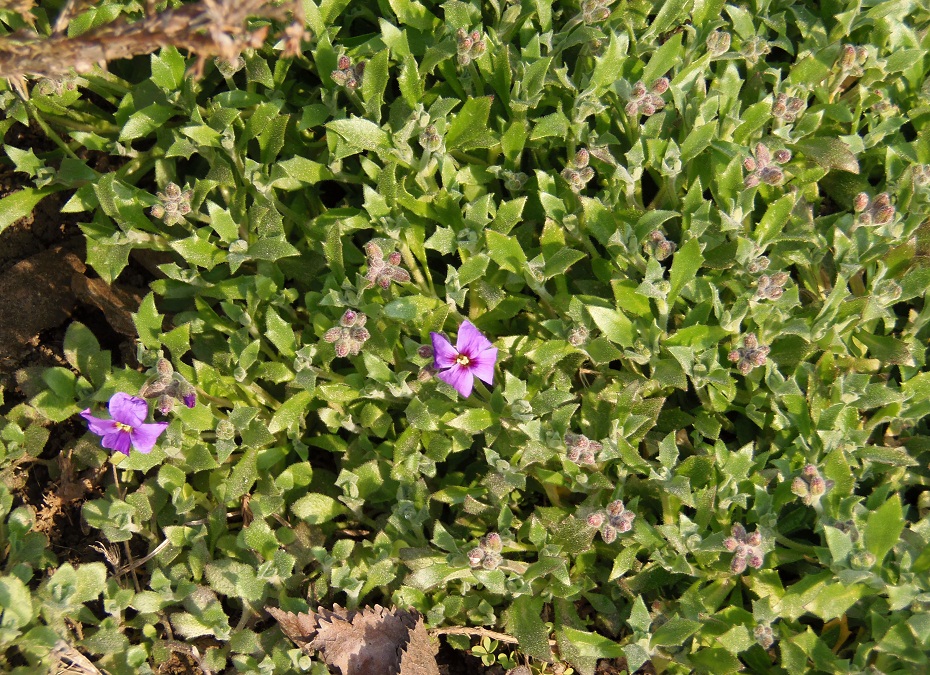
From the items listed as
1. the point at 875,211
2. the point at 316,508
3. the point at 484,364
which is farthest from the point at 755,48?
the point at 316,508

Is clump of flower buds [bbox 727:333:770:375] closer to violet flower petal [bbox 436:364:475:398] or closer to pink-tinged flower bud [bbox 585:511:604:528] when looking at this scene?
pink-tinged flower bud [bbox 585:511:604:528]

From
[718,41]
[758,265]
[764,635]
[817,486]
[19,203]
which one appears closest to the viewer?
[817,486]

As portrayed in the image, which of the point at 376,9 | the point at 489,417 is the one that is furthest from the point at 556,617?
the point at 376,9

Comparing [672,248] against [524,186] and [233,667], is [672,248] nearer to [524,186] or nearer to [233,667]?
[524,186]

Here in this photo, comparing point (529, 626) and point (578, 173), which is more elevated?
point (578, 173)

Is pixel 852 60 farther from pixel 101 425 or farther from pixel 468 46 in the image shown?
pixel 101 425

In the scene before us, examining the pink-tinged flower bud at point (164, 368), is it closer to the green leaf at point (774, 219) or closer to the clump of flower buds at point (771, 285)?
the clump of flower buds at point (771, 285)
